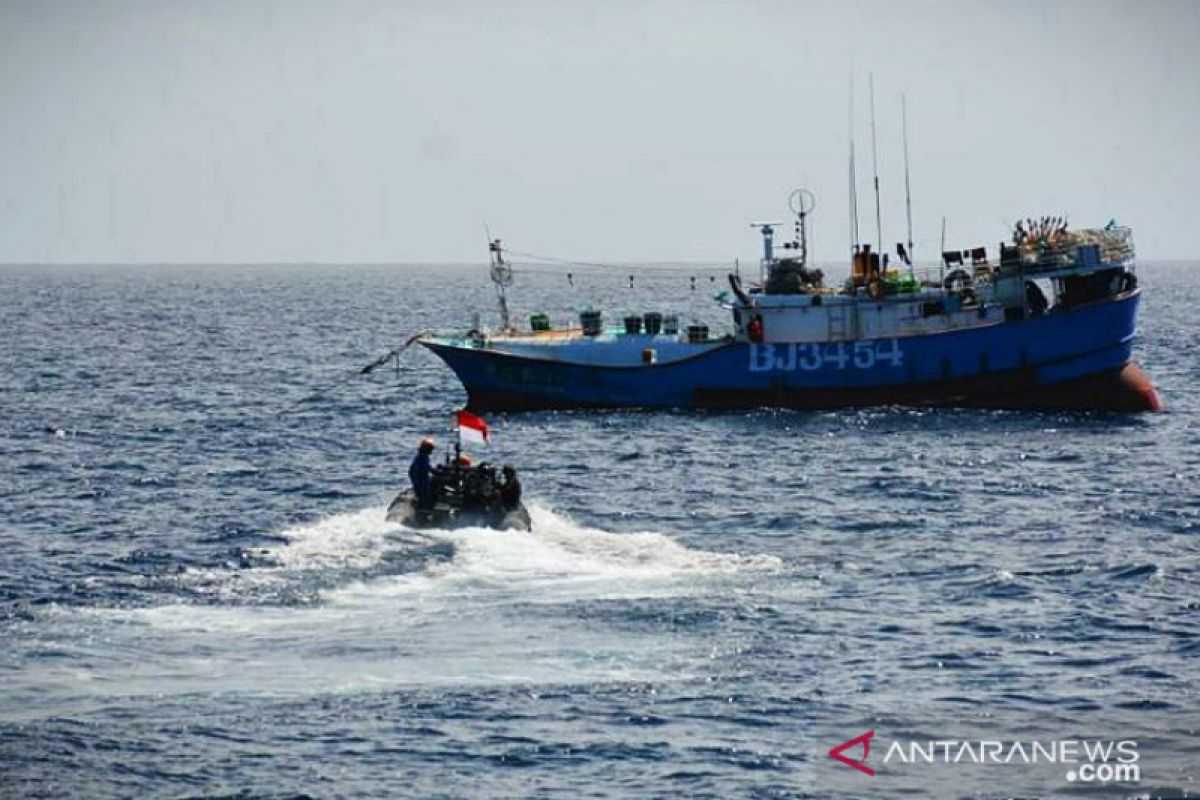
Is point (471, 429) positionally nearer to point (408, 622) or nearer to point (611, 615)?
point (408, 622)

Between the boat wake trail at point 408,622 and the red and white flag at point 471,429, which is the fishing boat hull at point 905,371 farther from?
the boat wake trail at point 408,622

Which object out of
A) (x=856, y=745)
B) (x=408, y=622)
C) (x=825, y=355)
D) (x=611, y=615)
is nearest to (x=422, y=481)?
(x=408, y=622)

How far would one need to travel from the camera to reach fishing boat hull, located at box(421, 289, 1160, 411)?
79.4m

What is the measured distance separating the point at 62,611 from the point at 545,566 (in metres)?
10.8

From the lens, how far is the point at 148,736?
113 ft

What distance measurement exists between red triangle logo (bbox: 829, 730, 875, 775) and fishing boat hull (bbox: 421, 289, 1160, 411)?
45594mm

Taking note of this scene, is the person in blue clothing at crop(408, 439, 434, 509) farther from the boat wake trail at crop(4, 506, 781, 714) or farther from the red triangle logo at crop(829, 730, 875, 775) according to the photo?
the red triangle logo at crop(829, 730, 875, 775)

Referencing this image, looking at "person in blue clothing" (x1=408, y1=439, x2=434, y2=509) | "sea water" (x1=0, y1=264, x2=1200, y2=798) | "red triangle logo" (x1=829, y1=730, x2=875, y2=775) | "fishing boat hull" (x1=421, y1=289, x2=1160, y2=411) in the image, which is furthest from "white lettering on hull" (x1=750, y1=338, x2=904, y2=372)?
"red triangle logo" (x1=829, y1=730, x2=875, y2=775)

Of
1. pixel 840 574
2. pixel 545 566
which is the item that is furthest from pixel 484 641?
pixel 840 574

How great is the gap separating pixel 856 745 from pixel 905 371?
46711 millimetres

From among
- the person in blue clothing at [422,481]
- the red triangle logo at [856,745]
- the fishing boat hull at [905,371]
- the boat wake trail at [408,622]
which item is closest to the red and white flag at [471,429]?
the person in blue clothing at [422,481]

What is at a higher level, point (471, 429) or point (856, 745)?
point (471, 429)

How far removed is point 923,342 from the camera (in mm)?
79812

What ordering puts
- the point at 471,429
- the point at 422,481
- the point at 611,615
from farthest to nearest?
the point at 471,429 → the point at 422,481 → the point at 611,615
